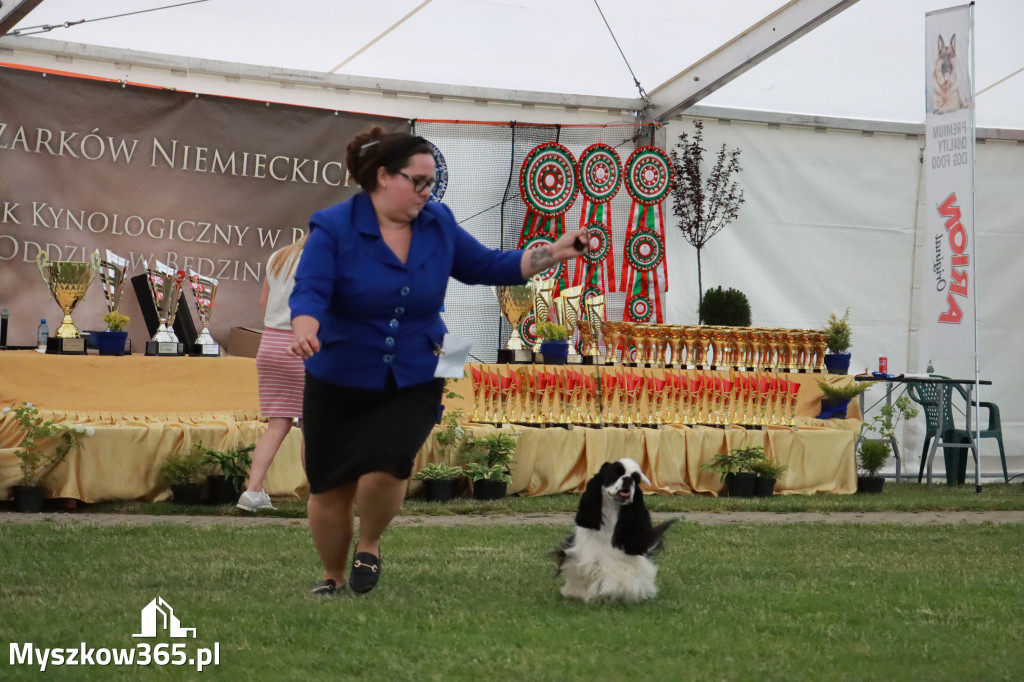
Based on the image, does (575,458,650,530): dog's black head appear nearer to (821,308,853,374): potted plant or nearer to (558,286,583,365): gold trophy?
(558,286,583,365): gold trophy

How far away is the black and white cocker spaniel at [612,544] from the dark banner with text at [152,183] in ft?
21.3

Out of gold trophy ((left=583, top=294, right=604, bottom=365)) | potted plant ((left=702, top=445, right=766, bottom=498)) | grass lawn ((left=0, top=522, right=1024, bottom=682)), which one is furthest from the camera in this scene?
gold trophy ((left=583, top=294, right=604, bottom=365))

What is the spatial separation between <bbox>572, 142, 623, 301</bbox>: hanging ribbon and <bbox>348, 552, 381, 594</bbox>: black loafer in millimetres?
6482

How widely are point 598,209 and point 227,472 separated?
16.6 feet

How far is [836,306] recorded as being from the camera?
1135 centimetres

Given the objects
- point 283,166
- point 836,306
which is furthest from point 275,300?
point 836,306

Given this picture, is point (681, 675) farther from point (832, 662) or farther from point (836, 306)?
point (836, 306)

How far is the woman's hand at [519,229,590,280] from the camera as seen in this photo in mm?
3561

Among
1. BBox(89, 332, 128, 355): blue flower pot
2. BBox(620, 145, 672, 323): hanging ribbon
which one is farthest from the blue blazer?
BBox(620, 145, 672, 323): hanging ribbon

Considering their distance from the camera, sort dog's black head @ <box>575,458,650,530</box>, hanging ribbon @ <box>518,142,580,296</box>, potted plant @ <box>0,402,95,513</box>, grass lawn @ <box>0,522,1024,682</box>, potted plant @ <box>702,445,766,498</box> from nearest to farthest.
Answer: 1. grass lawn @ <box>0,522,1024,682</box>
2. dog's black head @ <box>575,458,650,530</box>
3. potted plant @ <box>0,402,95,513</box>
4. potted plant @ <box>702,445,766,498</box>
5. hanging ribbon @ <box>518,142,580,296</box>

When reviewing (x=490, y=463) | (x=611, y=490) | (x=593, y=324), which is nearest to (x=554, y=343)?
(x=593, y=324)

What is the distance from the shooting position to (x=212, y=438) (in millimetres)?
6949

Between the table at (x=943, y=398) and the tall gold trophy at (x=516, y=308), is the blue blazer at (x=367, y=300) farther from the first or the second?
the table at (x=943, y=398)

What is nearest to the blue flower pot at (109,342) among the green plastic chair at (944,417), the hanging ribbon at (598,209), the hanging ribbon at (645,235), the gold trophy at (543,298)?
the gold trophy at (543,298)
